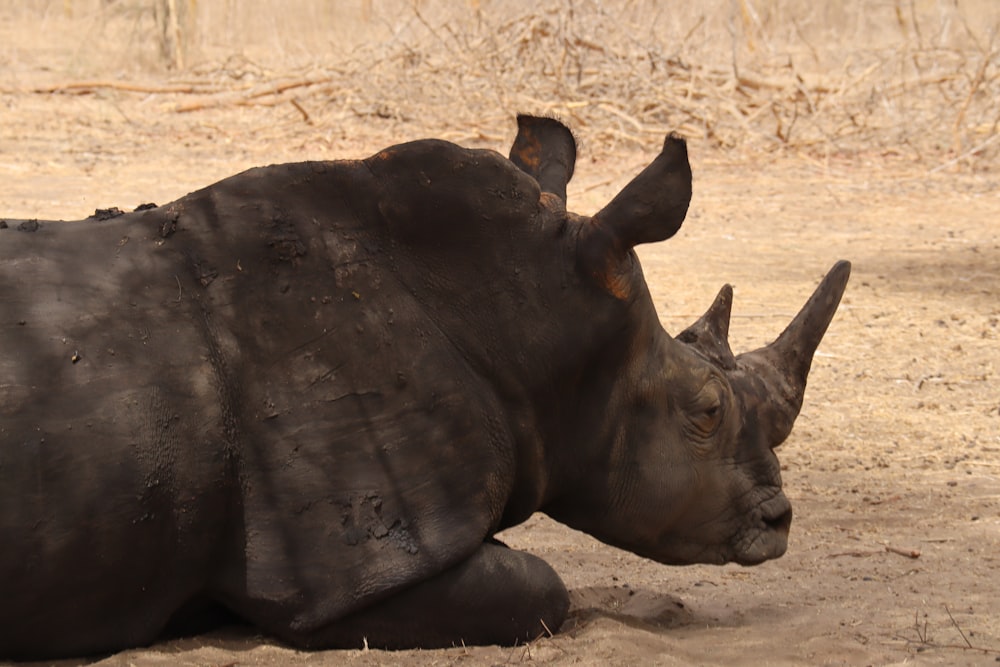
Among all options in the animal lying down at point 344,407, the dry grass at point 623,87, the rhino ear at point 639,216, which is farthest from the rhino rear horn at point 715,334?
the dry grass at point 623,87

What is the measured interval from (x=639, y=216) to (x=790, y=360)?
3.27 ft

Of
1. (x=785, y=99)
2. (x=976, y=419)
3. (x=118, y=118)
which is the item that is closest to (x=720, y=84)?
(x=785, y=99)

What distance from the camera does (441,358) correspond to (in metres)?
3.83

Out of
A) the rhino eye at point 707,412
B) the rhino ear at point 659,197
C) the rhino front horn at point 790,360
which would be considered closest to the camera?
the rhino ear at point 659,197

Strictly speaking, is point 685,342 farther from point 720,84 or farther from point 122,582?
point 720,84

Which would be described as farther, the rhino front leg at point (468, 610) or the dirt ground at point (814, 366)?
the dirt ground at point (814, 366)

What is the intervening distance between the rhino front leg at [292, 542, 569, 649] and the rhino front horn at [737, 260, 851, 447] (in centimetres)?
96

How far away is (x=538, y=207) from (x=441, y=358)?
52cm

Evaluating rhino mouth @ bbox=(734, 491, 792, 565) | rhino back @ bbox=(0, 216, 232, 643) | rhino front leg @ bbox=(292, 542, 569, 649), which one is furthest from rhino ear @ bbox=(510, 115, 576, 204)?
rhino back @ bbox=(0, 216, 232, 643)

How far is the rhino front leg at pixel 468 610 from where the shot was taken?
12.0 ft

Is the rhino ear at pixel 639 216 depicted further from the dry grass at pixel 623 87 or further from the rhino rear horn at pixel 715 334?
the dry grass at pixel 623 87

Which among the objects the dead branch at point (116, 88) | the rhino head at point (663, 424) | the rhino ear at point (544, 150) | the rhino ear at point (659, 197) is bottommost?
the dead branch at point (116, 88)

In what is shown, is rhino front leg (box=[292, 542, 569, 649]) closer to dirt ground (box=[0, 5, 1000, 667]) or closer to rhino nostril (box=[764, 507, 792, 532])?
dirt ground (box=[0, 5, 1000, 667])

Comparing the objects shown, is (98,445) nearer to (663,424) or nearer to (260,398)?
(260,398)
